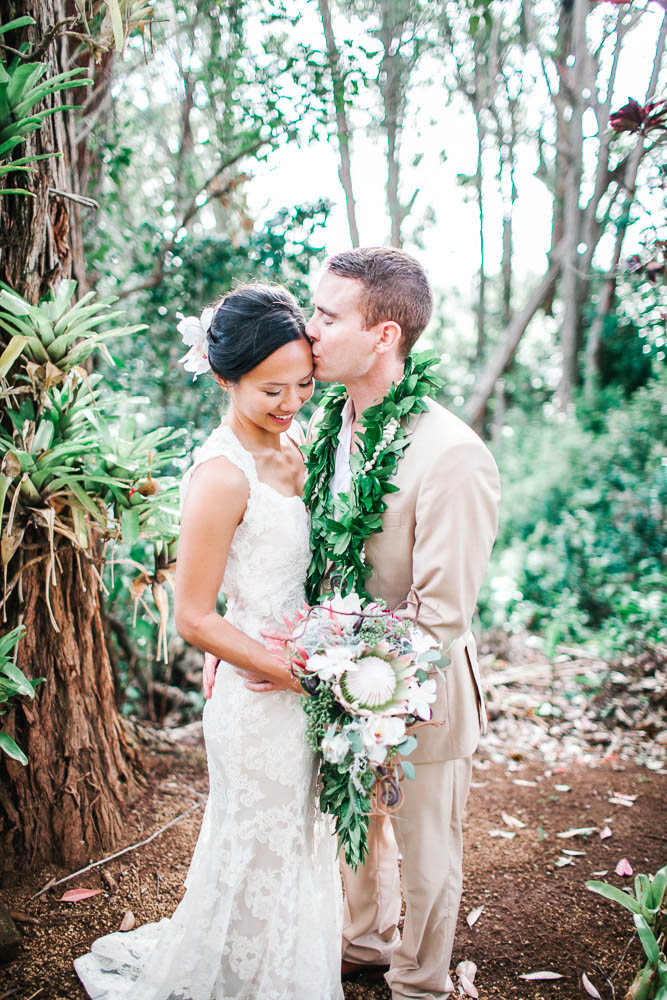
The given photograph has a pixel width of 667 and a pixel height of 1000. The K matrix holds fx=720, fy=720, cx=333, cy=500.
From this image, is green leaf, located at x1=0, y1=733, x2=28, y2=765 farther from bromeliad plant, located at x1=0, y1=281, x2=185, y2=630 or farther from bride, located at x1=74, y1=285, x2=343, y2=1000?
bride, located at x1=74, y1=285, x2=343, y2=1000

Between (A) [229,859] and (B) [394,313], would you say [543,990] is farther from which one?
(B) [394,313]

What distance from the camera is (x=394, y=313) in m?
2.20

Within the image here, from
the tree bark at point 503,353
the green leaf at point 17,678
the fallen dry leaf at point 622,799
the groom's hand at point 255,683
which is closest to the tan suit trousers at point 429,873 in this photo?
the groom's hand at point 255,683

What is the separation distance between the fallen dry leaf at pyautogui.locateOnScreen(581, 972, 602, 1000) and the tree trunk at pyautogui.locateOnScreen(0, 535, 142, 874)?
180 centimetres

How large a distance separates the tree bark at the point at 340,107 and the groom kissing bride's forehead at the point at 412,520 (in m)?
2.26

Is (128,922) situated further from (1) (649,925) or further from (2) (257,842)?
(1) (649,925)

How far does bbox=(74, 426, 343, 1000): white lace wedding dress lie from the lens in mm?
2023

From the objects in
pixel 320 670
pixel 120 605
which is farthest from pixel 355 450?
pixel 120 605

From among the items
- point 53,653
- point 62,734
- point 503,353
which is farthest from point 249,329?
point 503,353

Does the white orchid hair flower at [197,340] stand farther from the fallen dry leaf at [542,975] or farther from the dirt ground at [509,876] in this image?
the fallen dry leaf at [542,975]

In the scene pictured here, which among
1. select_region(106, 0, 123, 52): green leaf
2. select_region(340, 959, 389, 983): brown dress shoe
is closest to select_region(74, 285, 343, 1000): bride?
select_region(340, 959, 389, 983): brown dress shoe

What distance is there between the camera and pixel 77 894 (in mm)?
2639

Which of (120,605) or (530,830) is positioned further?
(120,605)

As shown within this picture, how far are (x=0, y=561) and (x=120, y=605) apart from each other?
206 cm
